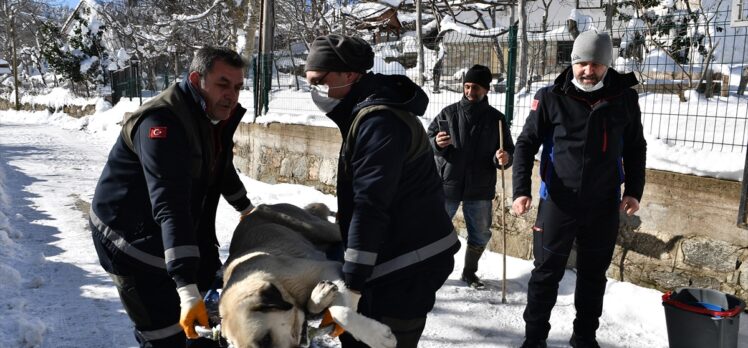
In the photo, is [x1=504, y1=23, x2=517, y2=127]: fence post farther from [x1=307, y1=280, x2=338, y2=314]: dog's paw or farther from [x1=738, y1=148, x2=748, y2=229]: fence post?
[x1=307, y1=280, x2=338, y2=314]: dog's paw

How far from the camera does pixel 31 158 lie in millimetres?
11469

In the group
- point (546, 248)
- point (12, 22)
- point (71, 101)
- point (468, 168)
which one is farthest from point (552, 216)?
point (12, 22)

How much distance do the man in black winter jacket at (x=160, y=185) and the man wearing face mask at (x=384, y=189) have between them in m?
0.50

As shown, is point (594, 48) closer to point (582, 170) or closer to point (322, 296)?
point (582, 170)

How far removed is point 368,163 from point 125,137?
111cm

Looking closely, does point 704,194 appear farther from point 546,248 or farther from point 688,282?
point 546,248

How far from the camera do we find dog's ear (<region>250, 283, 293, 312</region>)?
1.95 m

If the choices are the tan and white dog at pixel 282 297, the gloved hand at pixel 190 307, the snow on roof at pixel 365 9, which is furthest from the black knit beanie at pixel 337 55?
the snow on roof at pixel 365 9

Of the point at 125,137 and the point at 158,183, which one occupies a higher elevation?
the point at 125,137

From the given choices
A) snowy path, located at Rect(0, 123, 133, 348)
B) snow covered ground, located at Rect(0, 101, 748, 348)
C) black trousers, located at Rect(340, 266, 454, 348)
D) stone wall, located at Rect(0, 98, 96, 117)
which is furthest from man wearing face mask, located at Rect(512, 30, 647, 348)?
stone wall, located at Rect(0, 98, 96, 117)

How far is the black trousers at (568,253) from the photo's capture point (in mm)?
3211

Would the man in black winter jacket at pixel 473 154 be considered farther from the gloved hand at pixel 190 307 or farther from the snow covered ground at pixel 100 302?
the gloved hand at pixel 190 307

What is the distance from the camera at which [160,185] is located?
2070 mm

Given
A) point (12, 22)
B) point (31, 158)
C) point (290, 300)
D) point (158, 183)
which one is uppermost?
point (12, 22)
